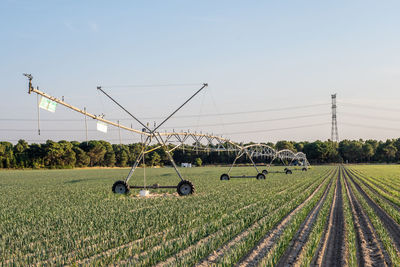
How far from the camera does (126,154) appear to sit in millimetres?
156125

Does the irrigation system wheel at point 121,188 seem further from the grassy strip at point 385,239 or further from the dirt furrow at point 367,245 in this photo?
the grassy strip at point 385,239

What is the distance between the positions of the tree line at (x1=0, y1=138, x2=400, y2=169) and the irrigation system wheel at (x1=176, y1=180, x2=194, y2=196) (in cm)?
6557

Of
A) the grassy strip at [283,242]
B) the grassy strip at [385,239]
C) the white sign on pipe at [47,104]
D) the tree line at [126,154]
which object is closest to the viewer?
the grassy strip at [283,242]

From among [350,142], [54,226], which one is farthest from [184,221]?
[350,142]

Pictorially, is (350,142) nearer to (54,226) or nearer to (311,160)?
(311,160)

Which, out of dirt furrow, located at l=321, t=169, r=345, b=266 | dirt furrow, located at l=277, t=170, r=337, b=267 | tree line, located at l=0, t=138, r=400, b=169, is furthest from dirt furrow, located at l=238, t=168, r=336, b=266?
tree line, located at l=0, t=138, r=400, b=169

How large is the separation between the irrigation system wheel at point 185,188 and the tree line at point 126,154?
65570 mm

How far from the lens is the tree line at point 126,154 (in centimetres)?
12812

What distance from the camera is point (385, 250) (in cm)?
1080

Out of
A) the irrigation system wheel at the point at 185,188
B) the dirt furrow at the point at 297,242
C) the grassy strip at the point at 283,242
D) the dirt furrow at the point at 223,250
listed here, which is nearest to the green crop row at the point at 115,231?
the dirt furrow at the point at 223,250

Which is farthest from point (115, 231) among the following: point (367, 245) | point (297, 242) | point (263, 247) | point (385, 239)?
point (385, 239)

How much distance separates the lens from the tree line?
12812 centimetres

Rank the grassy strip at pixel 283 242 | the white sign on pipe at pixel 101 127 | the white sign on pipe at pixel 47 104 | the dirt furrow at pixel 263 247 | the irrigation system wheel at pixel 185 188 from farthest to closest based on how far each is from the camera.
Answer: the irrigation system wheel at pixel 185 188
the white sign on pipe at pixel 101 127
the white sign on pipe at pixel 47 104
the dirt furrow at pixel 263 247
the grassy strip at pixel 283 242

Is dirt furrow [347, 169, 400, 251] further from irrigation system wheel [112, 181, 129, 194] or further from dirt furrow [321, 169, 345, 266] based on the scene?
irrigation system wheel [112, 181, 129, 194]
